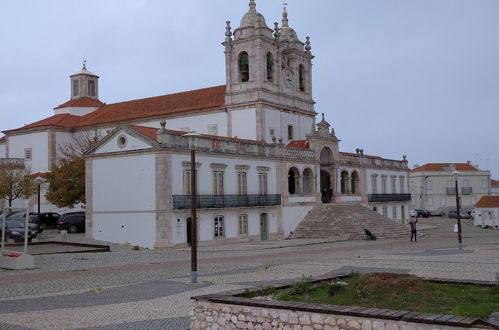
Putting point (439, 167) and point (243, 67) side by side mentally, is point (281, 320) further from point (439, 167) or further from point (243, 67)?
point (439, 167)

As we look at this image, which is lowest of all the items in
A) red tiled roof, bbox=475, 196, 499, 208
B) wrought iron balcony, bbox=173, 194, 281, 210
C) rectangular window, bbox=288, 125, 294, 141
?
red tiled roof, bbox=475, 196, 499, 208

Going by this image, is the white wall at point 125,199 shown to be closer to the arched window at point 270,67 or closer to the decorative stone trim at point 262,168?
the decorative stone trim at point 262,168

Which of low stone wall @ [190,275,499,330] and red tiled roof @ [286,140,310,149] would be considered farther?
red tiled roof @ [286,140,310,149]

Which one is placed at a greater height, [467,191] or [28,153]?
[28,153]

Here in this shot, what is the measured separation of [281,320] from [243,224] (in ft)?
Answer: 92.5

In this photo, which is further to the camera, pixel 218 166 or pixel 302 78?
pixel 302 78

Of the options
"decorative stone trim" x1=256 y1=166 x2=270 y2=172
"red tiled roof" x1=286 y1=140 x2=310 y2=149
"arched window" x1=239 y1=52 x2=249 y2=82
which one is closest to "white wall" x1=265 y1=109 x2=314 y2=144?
"red tiled roof" x1=286 y1=140 x2=310 y2=149

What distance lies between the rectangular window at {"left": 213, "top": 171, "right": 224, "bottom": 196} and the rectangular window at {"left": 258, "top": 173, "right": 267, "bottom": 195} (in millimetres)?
3810

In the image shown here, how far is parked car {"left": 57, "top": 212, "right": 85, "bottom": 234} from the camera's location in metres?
38.3

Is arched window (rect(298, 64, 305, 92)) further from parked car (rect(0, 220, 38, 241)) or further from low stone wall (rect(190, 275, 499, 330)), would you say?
low stone wall (rect(190, 275, 499, 330))

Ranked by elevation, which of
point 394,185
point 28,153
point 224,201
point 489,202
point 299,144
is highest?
point 28,153

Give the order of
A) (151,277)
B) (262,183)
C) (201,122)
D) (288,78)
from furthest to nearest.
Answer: (288,78) → (201,122) → (262,183) → (151,277)

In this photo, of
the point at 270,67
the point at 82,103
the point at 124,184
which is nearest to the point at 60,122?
the point at 82,103

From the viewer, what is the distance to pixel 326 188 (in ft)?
157
